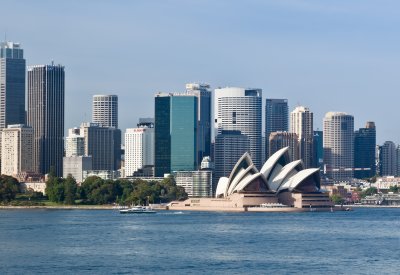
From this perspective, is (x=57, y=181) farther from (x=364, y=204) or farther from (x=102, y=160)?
(x=102, y=160)

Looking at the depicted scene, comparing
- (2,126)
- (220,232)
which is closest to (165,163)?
(2,126)

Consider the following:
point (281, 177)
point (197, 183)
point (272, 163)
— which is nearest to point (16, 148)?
point (197, 183)

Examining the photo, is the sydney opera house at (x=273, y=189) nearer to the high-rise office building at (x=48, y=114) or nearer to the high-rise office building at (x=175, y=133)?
the high-rise office building at (x=175, y=133)

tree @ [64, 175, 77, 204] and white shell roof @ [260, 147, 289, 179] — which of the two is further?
tree @ [64, 175, 77, 204]

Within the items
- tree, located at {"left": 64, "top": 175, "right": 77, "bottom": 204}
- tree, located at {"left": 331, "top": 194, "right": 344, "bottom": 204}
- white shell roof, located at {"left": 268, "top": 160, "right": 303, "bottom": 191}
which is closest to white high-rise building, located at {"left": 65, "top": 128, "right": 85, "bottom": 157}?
tree, located at {"left": 331, "top": 194, "right": 344, "bottom": 204}

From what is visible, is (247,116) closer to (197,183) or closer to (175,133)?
(175,133)

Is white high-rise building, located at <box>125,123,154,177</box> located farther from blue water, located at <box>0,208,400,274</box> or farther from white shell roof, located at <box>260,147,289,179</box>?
blue water, located at <box>0,208,400,274</box>

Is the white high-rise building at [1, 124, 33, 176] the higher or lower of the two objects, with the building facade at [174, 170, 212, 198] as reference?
higher
